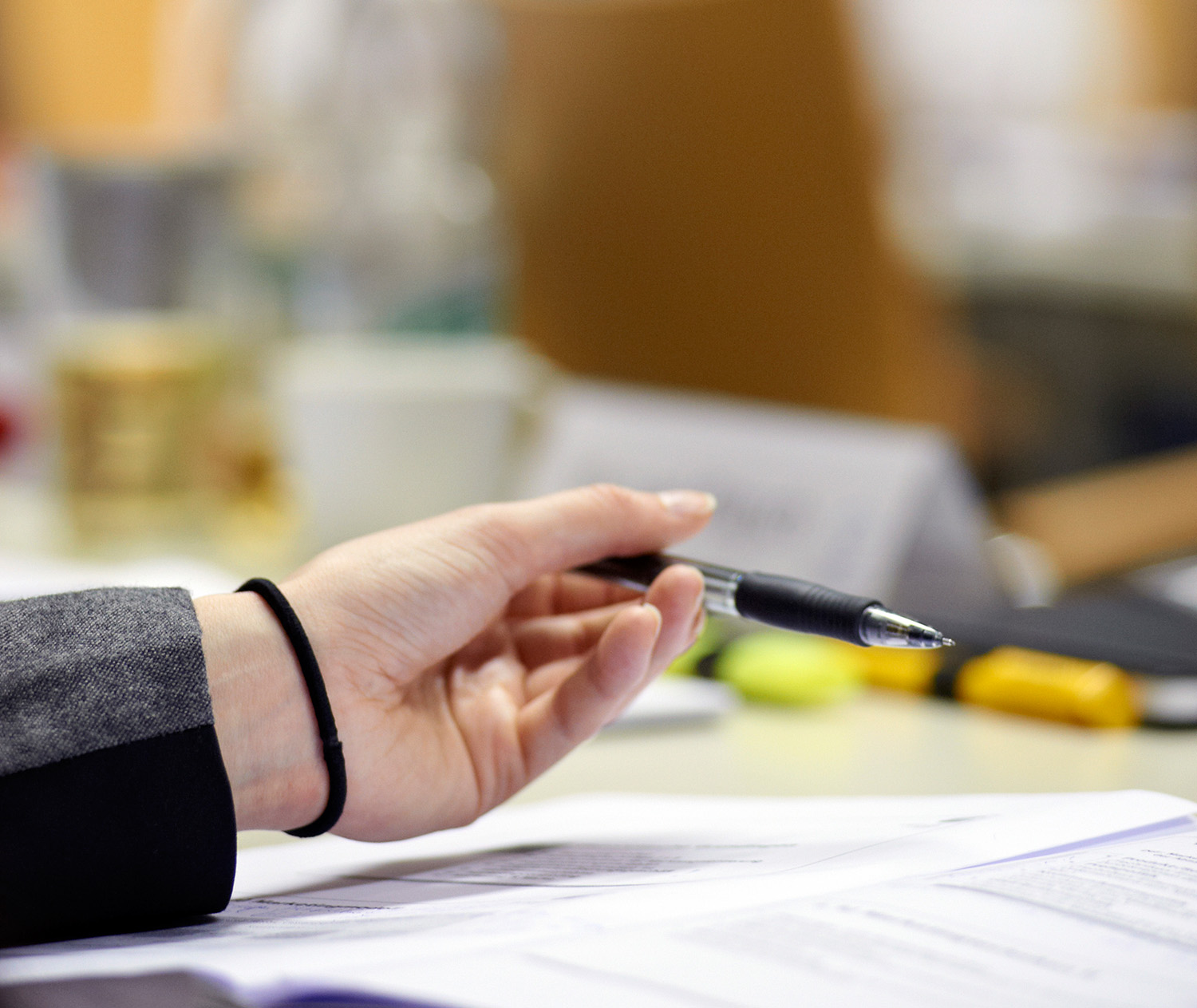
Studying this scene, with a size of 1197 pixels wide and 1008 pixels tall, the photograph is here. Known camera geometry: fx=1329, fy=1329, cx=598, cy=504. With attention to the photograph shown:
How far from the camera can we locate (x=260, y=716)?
374mm

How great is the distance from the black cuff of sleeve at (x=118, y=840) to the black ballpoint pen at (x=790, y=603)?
6.7 inches

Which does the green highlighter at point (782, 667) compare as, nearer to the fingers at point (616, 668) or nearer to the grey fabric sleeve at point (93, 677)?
the fingers at point (616, 668)

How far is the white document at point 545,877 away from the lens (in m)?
0.27

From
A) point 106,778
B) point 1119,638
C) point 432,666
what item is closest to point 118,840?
point 106,778

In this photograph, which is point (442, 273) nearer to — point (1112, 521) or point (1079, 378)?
point (1112, 521)

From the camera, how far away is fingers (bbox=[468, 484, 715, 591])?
0.43 meters

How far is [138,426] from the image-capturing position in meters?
0.89

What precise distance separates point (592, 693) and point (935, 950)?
0.17m

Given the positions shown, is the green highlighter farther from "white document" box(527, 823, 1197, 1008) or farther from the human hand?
"white document" box(527, 823, 1197, 1008)

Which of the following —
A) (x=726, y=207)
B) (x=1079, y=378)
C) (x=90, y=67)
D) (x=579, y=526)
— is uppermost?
(x=90, y=67)

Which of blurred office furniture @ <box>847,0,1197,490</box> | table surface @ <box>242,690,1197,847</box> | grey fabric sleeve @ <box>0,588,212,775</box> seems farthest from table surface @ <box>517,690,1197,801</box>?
blurred office furniture @ <box>847,0,1197,490</box>

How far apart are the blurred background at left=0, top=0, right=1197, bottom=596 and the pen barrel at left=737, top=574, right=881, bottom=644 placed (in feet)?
1.51

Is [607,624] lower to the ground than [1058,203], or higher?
lower

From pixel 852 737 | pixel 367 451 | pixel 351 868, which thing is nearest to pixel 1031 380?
pixel 367 451
